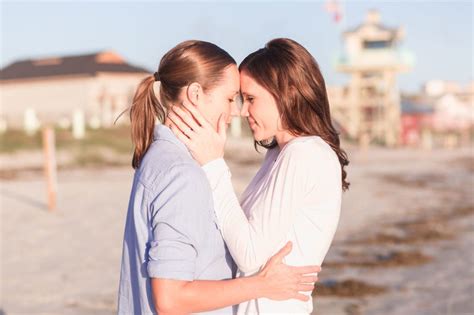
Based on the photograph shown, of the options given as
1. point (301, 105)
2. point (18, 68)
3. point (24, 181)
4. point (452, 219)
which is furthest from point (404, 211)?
point (18, 68)

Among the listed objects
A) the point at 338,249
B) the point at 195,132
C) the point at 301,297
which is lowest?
the point at 338,249

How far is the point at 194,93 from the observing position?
2291 mm

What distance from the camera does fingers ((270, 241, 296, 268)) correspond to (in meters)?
2.32

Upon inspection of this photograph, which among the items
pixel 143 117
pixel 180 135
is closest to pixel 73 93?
pixel 143 117

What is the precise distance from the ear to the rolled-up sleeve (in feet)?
0.93

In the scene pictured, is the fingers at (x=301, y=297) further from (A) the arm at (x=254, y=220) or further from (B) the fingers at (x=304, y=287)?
(A) the arm at (x=254, y=220)

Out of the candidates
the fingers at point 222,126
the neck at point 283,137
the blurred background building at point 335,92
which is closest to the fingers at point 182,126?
the fingers at point 222,126

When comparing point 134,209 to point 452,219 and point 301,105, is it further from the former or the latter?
point 452,219

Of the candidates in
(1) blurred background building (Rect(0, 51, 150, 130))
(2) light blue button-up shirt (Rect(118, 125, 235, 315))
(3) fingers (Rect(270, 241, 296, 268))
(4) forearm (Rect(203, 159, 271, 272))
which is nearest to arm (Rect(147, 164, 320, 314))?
(2) light blue button-up shirt (Rect(118, 125, 235, 315))

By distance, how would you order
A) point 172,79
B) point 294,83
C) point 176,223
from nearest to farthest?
point 176,223
point 172,79
point 294,83

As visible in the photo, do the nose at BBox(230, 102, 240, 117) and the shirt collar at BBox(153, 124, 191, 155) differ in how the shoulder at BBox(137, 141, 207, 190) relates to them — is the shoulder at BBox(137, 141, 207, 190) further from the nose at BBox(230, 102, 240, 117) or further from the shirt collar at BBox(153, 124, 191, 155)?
the nose at BBox(230, 102, 240, 117)

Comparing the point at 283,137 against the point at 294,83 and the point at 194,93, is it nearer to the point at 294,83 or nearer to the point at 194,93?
the point at 294,83

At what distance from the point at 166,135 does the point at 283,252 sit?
1.89ft

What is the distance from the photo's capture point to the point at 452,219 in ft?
46.5
